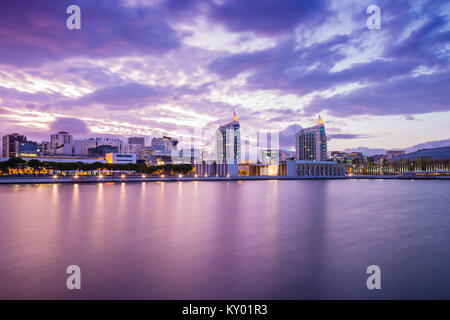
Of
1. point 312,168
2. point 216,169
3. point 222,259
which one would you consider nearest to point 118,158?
point 216,169

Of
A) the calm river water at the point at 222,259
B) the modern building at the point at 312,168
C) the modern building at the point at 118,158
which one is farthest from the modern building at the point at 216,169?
the calm river water at the point at 222,259

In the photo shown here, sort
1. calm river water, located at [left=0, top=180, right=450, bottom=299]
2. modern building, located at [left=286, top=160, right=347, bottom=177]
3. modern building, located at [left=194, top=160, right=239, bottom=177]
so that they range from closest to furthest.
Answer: calm river water, located at [left=0, top=180, right=450, bottom=299] → modern building, located at [left=194, top=160, right=239, bottom=177] → modern building, located at [left=286, top=160, right=347, bottom=177]

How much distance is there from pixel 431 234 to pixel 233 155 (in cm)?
18325

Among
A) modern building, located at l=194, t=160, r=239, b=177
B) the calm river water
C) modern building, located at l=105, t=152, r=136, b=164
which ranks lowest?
the calm river water

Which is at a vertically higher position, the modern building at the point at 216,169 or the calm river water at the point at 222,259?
the modern building at the point at 216,169

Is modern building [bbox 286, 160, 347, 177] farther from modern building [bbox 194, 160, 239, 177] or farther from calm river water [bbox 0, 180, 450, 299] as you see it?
calm river water [bbox 0, 180, 450, 299]

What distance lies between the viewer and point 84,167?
98188 millimetres

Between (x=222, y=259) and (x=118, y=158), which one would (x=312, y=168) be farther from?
(x=222, y=259)

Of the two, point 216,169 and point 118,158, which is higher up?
point 118,158

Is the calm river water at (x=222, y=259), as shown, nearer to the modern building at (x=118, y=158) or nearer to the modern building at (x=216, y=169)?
the modern building at (x=216, y=169)

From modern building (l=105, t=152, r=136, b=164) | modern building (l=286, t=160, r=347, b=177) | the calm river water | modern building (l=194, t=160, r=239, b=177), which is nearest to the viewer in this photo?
the calm river water

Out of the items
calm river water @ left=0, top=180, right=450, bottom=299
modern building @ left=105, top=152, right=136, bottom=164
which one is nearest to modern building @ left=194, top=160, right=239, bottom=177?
modern building @ left=105, top=152, right=136, bottom=164

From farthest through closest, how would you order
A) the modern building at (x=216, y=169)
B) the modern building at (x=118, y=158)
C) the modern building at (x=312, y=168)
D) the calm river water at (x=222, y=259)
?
the modern building at (x=118, y=158) < the modern building at (x=312, y=168) < the modern building at (x=216, y=169) < the calm river water at (x=222, y=259)
